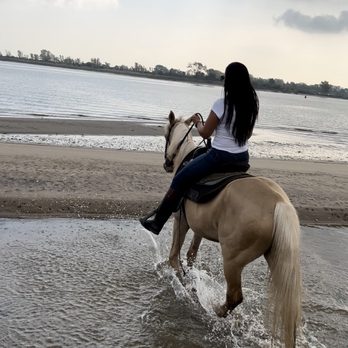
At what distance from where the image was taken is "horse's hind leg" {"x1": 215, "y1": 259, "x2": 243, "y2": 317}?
4824mm

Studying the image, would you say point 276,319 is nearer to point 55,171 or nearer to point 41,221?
point 41,221

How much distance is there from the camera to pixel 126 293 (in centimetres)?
611

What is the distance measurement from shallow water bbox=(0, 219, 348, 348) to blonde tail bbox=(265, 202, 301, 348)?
825 millimetres

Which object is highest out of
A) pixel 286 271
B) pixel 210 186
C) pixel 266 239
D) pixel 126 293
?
pixel 210 186

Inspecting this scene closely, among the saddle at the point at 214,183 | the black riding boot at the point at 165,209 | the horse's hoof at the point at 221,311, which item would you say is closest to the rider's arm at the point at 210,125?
the saddle at the point at 214,183

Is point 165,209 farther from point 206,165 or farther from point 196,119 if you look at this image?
point 196,119

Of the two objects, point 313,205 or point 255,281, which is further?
point 313,205

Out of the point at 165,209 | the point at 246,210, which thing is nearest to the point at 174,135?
the point at 165,209

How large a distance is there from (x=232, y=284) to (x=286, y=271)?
0.69 meters

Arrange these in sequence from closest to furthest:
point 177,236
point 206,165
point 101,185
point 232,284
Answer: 1. point 232,284
2. point 206,165
3. point 177,236
4. point 101,185

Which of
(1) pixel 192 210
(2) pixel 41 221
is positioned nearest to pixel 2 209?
(2) pixel 41 221

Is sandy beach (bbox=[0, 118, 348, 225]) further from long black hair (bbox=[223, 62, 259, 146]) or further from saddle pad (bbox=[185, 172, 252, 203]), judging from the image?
long black hair (bbox=[223, 62, 259, 146])

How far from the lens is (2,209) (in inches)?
353

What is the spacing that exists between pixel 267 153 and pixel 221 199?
16935mm
